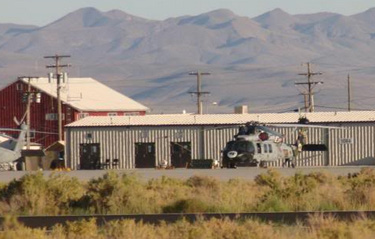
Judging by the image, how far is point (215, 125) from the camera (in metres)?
77.2

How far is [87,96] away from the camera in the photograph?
10862 centimetres

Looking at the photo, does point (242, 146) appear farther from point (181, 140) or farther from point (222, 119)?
point (222, 119)

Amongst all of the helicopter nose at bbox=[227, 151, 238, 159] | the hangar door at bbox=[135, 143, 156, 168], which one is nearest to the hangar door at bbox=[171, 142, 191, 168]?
the hangar door at bbox=[135, 143, 156, 168]

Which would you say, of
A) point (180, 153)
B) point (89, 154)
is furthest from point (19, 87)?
point (180, 153)

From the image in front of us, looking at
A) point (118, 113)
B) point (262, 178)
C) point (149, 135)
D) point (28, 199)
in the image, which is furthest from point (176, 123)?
point (28, 199)

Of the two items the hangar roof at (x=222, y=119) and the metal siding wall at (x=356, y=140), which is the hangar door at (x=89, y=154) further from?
the metal siding wall at (x=356, y=140)

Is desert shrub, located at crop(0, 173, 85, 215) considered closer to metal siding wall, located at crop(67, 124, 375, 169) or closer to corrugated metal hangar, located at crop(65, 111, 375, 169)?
metal siding wall, located at crop(67, 124, 375, 169)

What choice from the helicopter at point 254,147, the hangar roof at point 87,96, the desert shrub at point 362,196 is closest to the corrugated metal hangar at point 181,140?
the helicopter at point 254,147

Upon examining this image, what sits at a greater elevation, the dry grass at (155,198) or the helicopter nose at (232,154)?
the helicopter nose at (232,154)

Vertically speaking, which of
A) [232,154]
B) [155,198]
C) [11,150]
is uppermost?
[11,150]

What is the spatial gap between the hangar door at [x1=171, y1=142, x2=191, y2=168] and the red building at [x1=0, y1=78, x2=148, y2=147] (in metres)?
21.7

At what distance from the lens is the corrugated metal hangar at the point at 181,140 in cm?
7581

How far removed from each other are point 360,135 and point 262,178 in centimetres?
3264

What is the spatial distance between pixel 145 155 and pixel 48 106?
24926 millimetres
